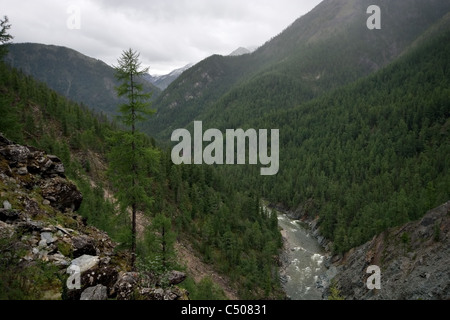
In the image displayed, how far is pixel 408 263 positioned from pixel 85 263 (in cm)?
4519

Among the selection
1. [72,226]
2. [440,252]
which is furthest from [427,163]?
[72,226]

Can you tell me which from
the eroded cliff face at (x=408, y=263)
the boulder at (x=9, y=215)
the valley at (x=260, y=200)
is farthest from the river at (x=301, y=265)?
the boulder at (x=9, y=215)

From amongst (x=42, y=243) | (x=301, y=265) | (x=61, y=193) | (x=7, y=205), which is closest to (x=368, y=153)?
(x=301, y=265)

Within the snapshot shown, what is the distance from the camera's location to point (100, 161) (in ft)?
156

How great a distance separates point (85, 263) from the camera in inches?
491

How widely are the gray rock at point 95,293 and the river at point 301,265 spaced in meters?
42.9

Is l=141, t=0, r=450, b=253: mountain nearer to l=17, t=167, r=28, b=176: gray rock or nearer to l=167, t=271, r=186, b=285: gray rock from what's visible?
l=167, t=271, r=186, b=285: gray rock

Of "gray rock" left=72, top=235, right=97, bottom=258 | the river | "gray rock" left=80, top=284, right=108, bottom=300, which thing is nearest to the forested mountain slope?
the river

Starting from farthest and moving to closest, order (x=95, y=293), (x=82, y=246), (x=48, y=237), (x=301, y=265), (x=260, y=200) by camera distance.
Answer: (x=260, y=200), (x=301, y=265), (x=82, y=246), (x=48, y=237), (x=95, y=293)

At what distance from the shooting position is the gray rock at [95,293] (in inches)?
439

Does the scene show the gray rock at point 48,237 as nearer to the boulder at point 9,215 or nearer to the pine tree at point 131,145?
the boulder at point 9,215

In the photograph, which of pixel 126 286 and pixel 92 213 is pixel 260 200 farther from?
pixel 126 286

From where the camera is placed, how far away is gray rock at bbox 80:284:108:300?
11.1 metres
